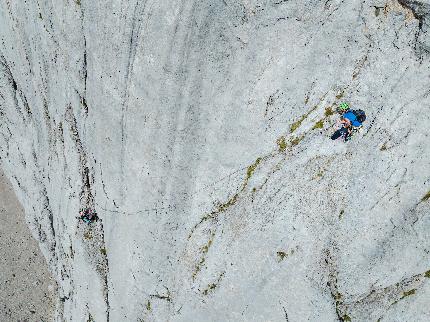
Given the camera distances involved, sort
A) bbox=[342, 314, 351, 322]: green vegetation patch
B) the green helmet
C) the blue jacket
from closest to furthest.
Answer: the blue jacket → the green helmet → bbox=[342, 314, 351, 322]: green vegetation patch

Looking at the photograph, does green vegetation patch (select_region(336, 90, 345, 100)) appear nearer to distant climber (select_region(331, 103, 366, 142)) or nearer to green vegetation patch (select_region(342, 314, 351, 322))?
distant climber (select_region(331, 103, 366, 142))

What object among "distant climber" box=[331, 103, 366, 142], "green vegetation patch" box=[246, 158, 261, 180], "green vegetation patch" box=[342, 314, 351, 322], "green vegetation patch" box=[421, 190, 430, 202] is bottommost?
"green vegetation patch" box=[342, 314, 351, 322]

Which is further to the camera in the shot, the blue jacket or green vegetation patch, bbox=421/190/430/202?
green vegetation patch, bbox=421/190/430/202

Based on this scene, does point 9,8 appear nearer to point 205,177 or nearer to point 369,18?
point 205,177

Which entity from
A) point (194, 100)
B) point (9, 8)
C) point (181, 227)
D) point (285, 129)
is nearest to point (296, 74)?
point (285, 129)

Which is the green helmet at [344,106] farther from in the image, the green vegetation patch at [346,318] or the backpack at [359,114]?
the green vegetation patch at [346,318]

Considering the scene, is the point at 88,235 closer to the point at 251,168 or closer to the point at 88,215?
the point at 88,215

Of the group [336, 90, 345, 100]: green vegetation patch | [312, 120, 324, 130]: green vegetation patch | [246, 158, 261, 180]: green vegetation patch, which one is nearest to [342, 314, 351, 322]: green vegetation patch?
[246, 158, 261, 180]: green vegetation patch
